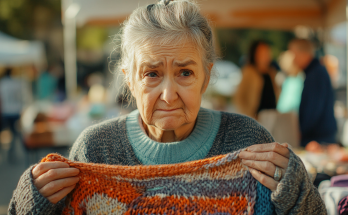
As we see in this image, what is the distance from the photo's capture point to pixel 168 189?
1324 mm

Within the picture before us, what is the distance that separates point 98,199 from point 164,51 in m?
0.70

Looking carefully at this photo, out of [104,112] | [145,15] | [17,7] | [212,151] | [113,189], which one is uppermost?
[17,7]

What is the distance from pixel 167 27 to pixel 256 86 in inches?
151

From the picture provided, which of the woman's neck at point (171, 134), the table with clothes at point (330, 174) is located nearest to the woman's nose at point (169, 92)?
the woman's neck at point (171, 134)

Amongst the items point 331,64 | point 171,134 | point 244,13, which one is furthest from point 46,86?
point 171,134

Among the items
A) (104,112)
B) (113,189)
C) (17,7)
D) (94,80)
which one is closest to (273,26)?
(104,112)

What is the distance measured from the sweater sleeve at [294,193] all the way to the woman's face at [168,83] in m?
0.48

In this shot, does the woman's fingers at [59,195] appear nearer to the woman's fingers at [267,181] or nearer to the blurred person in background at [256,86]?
the woman's fingers at [267,181]

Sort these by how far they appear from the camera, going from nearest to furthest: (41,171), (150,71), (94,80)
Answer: (41,171), (150,71), (94,80)

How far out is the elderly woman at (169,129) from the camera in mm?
1224

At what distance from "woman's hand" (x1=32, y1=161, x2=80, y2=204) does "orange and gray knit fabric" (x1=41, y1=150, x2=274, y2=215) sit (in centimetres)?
4

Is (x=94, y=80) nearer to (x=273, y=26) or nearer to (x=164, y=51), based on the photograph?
(x=273, y=26)

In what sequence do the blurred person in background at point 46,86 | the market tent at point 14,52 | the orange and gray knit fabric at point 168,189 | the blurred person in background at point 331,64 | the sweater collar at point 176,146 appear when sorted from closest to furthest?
the orange and gray knit fabric at point 168,189
the sweater collar at point 176,146
the blurred person in background at point 331,64
the market tent at point 14,52
the blurred person in background at point 46,86

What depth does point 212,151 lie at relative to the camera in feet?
4.96
